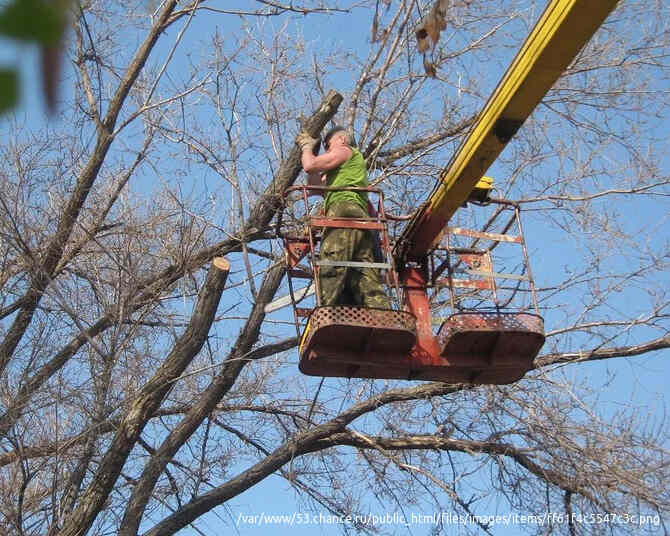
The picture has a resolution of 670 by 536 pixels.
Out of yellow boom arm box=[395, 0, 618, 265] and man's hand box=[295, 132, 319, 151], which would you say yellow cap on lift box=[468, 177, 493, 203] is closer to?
yellow boom arm box=[395, 0, 618, 265]

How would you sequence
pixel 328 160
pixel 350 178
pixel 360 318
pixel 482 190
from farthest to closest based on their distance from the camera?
1. pixel 482 190
2. pixel 350 178
3. pixel 328 160
4. pixel 360 318

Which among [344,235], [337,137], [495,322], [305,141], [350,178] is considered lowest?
[495,322]

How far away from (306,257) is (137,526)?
267 cm

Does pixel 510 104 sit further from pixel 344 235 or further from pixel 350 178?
pixel 344 235

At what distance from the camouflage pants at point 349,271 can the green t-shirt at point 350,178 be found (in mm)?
107

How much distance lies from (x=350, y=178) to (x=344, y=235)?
2.03ft

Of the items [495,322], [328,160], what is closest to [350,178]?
[328,160]

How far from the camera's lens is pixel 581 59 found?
10500 mm

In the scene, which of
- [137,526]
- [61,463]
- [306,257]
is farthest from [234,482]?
[306,257]

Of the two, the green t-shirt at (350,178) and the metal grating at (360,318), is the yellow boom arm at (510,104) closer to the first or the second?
the green t-shirt at (350,178)

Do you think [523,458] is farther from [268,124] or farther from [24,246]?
[24,246]

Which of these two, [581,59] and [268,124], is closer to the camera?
[268,124]

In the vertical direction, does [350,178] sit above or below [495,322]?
above

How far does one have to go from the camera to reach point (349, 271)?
7074 millimetres
